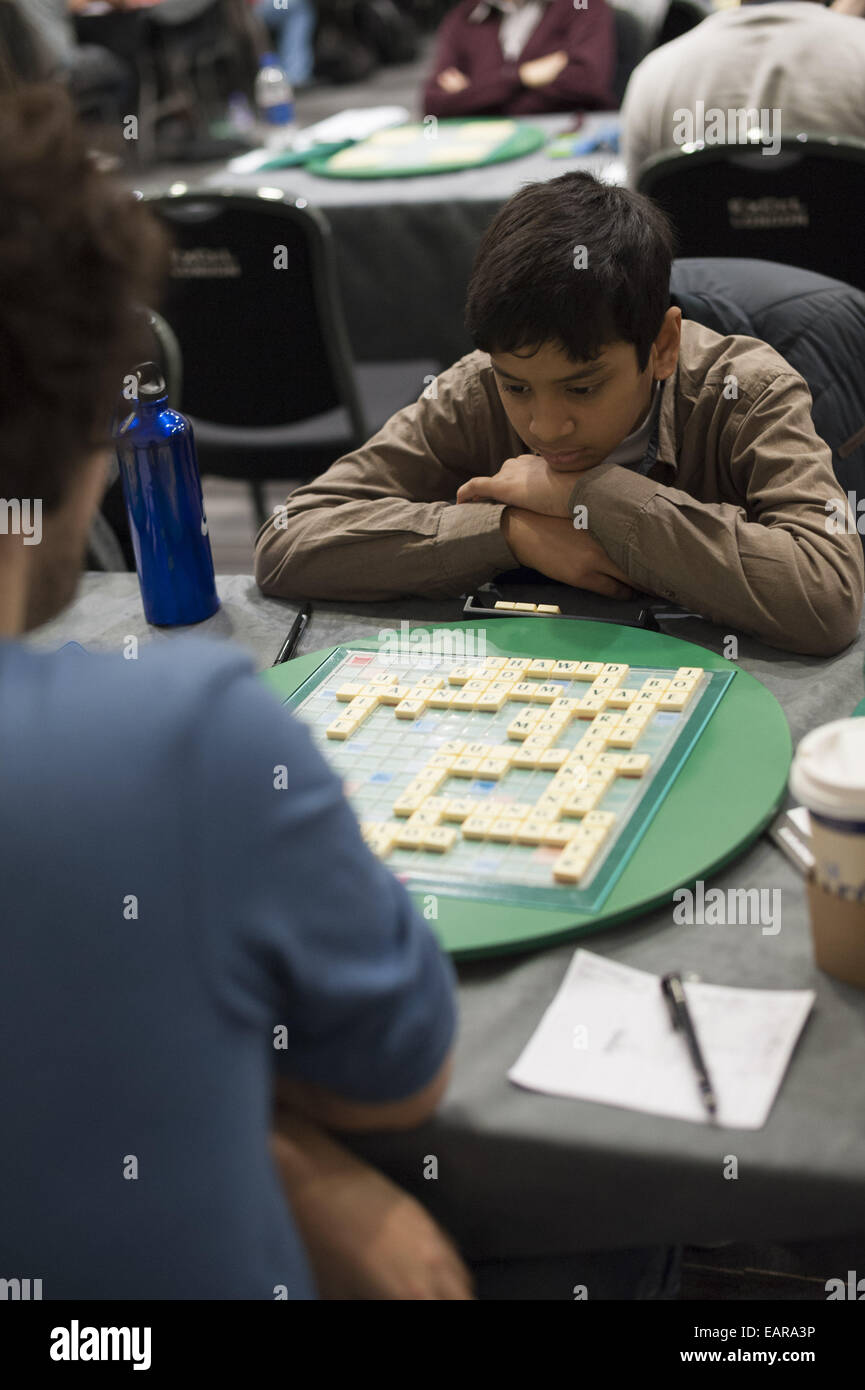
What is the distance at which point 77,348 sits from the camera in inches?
27.6

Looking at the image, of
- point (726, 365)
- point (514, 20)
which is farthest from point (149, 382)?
point (514, 20)

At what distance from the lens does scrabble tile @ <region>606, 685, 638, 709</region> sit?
1288 mm

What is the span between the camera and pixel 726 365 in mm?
1625

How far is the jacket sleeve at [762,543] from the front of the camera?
141 centimetres

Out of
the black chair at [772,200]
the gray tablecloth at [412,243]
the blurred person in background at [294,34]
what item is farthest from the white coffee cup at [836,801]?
the blurred person in background at [294,34]

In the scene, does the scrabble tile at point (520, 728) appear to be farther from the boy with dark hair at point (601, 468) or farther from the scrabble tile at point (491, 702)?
the boy with dark hair at point (601, 468)

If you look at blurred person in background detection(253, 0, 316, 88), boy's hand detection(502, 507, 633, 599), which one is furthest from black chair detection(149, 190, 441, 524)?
blurred person in background detection(253, 0, 316, 88)

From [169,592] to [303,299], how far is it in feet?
4.34

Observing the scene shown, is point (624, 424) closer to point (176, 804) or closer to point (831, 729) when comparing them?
point (831, 729)

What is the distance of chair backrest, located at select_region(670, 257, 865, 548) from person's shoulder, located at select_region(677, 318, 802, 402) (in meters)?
0.08

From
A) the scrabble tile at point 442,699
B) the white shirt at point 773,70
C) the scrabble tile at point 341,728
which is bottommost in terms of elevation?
the scrabble tile at point 442,699

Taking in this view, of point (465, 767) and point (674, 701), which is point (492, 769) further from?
point (674, 701)

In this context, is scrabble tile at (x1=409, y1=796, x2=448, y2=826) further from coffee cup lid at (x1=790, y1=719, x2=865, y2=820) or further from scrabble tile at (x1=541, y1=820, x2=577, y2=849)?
coffee cup lid at (x1=790, y1=719, x2=865, y2=820)

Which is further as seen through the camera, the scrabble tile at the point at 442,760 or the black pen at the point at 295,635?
the black pen at the point at 295,635
